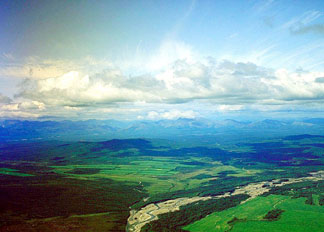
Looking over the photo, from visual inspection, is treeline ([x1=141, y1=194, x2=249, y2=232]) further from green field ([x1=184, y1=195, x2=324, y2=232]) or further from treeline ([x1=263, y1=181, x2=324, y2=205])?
treeline ([x1=263, y1=181, x2=324, y2=205])

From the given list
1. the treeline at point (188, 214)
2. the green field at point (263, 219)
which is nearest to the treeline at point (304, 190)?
the green field at point (263, 219)

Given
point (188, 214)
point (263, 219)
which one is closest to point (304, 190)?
point (263, 219)

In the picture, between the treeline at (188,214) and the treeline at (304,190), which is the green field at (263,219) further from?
the treeline at (304,190)

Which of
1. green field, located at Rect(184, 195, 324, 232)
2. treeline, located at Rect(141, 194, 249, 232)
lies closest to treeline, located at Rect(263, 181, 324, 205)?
green field, located at Rect(184, 195, 324, 232)

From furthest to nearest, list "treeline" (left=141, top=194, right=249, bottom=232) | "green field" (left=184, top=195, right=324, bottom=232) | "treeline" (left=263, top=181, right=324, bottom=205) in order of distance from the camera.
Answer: "treeline" (left=263, top=181, right=324, bottom=205) < "treeline" (left=141, top=194, right=249, bottom=232) < "green field" (left=184, top=195, right=324, bottom=232)

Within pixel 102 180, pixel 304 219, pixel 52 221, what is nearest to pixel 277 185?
pixel 304 219

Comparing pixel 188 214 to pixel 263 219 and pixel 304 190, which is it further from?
pixel 304 190
